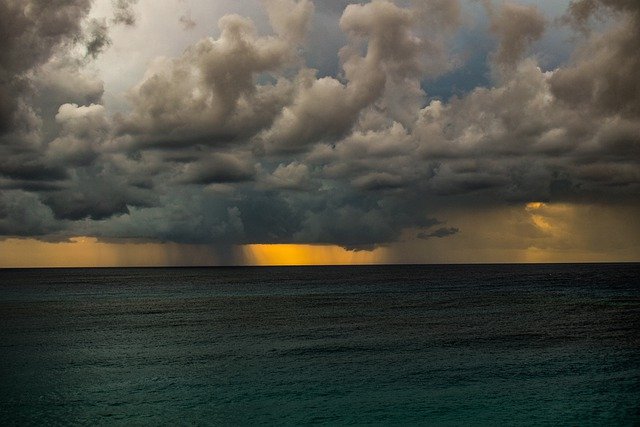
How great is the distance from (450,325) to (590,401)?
3693cm

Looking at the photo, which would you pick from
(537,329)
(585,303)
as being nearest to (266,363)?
(537,329)

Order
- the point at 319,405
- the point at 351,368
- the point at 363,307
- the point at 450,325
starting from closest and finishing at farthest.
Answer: the point at 319,405 → the point at 351,368 → the point at 450,325 → the point at 363,307

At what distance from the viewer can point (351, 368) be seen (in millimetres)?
45656

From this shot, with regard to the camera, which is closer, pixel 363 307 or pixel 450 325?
pixel 450 325

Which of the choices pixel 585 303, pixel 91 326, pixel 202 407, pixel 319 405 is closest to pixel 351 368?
pixel 319 405

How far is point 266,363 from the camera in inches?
1918

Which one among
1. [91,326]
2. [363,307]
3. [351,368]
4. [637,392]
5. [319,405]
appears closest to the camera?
[319,405]

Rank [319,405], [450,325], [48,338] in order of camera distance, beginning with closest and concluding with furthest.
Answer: [319,405], [48,338], [450,325]

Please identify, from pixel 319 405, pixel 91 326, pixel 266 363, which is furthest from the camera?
pixel 91 326

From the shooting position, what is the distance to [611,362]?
157 feet

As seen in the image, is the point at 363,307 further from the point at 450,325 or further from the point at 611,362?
the point at 611,362

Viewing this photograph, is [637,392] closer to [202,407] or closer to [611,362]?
[611,362]

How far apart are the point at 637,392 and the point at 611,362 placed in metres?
10.6

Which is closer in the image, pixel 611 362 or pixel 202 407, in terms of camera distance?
pixel 202 407
